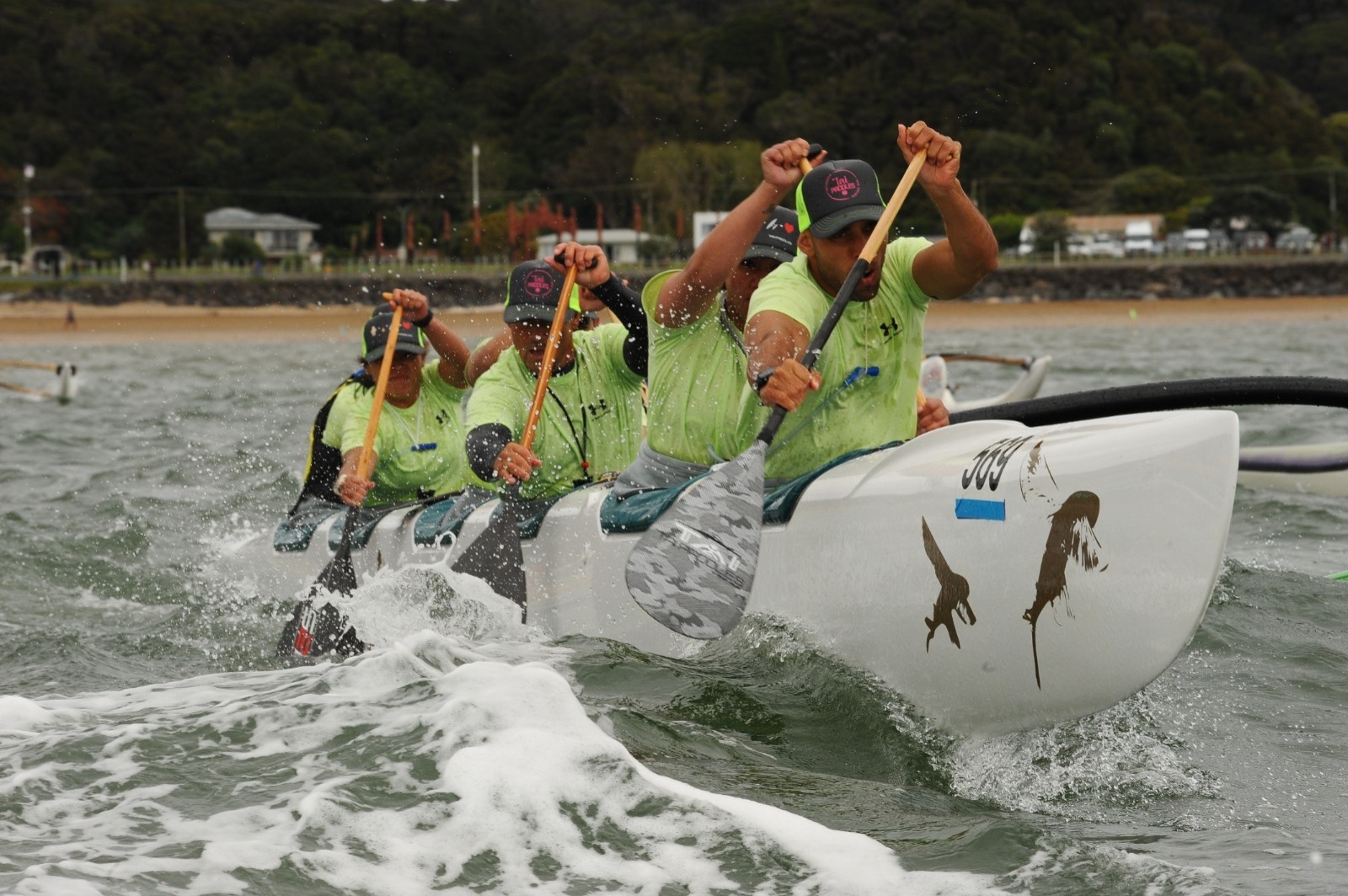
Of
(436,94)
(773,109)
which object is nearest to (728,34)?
(773,109)

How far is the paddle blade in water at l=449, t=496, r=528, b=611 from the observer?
5.96m

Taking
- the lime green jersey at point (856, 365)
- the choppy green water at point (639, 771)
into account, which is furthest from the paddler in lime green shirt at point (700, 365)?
the choppy green water at point (639, 771)

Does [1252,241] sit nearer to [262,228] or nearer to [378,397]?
[262,228]

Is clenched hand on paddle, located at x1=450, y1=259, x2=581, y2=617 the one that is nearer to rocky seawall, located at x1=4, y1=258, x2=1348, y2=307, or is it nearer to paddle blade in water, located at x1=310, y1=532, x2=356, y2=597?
paddle blade in water, located at x1=310, y1=532, x2=356, y2=597

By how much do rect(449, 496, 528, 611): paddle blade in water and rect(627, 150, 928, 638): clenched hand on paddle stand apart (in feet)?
3.78

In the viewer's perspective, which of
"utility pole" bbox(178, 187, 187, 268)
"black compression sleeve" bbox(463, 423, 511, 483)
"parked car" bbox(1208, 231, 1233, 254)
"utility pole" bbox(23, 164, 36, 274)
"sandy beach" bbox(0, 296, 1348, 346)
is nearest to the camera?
"black compression sleeve" bbox(463, 423, 511, 483)

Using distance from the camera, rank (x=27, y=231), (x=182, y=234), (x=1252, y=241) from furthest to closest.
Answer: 1. (x=182, y=234)
2. (x=27, y=231)
3. (x=1252, y=241)

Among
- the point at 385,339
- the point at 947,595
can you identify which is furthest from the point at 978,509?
the point at 385,339

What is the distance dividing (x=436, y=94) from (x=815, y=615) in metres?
88.0

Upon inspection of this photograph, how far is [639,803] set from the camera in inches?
153

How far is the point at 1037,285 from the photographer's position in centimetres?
5309

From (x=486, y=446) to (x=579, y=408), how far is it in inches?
25.8

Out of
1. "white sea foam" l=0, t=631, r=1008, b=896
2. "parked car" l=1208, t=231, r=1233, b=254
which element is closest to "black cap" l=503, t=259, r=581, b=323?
"white sea foam" l=0, t=631, r=1008, b=896

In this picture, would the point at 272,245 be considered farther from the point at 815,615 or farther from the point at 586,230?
the point at 815,615
